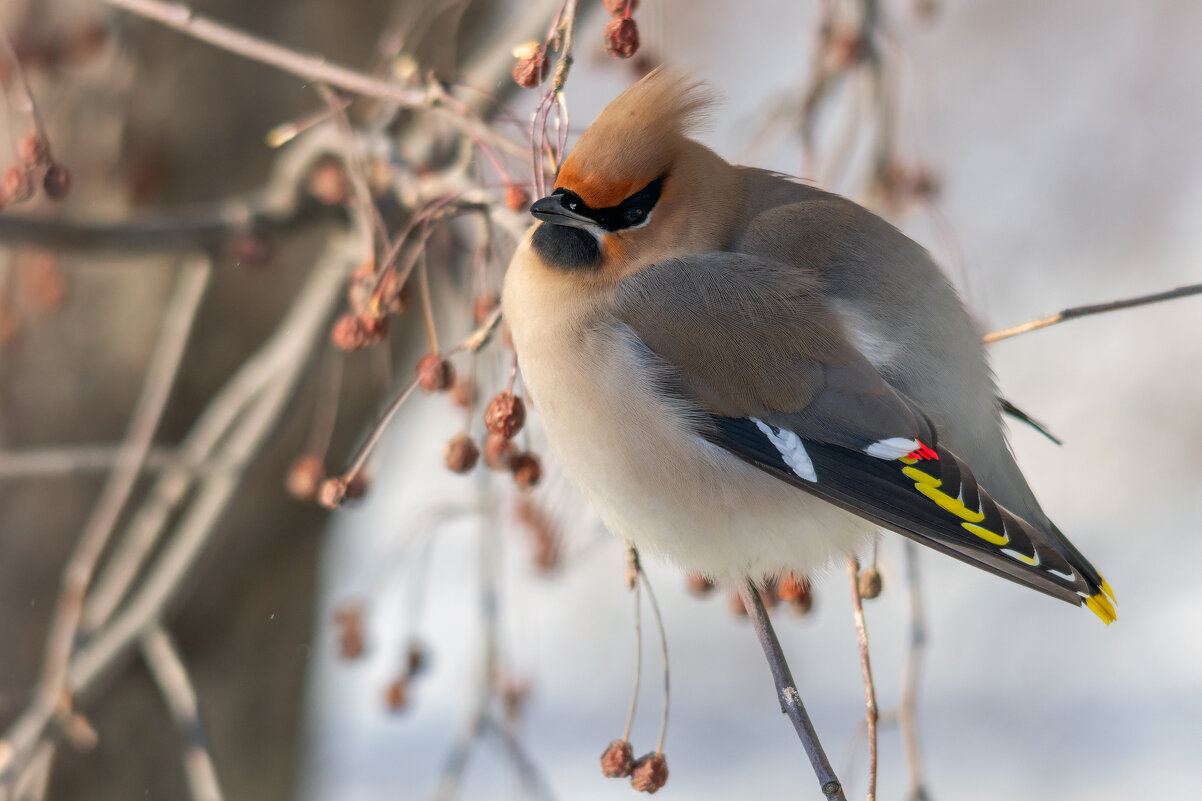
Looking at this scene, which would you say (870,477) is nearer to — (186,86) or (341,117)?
(341,117)

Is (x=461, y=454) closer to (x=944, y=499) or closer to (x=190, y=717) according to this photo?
(x=944, y=499)

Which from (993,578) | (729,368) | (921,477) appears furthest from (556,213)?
(993,578)

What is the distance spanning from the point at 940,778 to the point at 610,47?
428cm

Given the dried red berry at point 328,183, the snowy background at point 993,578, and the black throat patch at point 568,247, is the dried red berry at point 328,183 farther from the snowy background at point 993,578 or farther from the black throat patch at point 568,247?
the snowy background at point 993,578

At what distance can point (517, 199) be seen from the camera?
208cm

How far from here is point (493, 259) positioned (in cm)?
234

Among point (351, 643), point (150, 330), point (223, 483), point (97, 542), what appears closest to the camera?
point (97, 542)

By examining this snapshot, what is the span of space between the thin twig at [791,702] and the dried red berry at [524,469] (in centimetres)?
37

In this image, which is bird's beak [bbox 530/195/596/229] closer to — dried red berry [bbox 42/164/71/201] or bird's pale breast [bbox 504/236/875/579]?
bird's pale breast [bbox 504/236/875/579]

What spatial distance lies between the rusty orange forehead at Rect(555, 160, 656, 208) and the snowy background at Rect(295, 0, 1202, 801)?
10.0 ft

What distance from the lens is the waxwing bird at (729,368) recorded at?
6.46 ft

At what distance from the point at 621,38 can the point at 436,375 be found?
57 centimetres

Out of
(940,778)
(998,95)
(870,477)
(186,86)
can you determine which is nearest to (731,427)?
(870,477)

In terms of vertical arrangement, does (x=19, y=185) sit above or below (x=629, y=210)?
below
